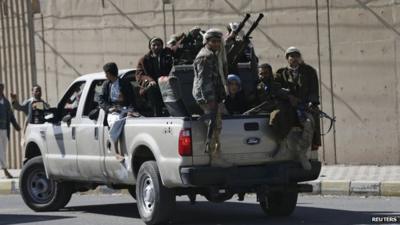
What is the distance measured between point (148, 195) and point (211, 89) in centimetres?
147

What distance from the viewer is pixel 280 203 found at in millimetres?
11516

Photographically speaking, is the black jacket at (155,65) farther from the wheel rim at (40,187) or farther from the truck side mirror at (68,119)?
the wheel rim at (40,187)

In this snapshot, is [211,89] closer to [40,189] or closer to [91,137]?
[91,137]

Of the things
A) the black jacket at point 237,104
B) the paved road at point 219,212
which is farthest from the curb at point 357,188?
the black jacket at point 237,104

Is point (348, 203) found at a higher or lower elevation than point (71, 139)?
lower

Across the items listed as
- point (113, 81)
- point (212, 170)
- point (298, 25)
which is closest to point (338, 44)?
point (298, 25)

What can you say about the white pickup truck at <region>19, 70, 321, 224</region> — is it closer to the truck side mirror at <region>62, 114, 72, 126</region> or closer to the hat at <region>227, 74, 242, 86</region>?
the truck side mirror at <region>62, 114, 72, 126</region>

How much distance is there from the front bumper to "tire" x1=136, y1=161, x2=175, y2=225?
0.51 meters

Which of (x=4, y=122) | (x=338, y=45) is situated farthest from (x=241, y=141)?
(x=4, y=122)

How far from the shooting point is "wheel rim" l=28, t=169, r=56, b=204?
43.5 feet

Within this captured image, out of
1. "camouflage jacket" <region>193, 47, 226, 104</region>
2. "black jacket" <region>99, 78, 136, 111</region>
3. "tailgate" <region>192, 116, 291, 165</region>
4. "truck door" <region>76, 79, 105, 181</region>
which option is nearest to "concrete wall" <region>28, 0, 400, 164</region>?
"truck door" <region>76, 79, 105, 181</region>

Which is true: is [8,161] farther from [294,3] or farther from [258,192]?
[258,192]

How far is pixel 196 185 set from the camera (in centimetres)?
1010

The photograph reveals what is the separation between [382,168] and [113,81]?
6.03 meters
